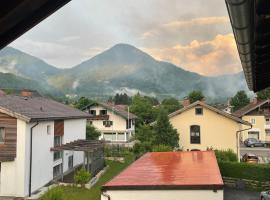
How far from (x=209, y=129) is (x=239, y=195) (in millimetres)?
14787

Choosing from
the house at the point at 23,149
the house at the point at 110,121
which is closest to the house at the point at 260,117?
the house at the point at 110,121

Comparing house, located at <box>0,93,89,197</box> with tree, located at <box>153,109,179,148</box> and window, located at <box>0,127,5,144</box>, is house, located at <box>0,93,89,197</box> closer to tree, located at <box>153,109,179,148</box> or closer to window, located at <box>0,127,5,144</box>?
window, located at <box>0,127,5,144</box>

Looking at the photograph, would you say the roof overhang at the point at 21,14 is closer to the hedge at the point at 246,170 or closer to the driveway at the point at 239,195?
the driveway at the point at 239,195

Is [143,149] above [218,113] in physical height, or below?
below

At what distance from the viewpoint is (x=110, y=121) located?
182 ft

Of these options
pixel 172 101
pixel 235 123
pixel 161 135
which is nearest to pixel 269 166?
pixel 235 123

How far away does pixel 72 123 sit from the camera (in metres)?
33.5

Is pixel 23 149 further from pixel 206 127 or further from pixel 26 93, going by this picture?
pixel 206 127

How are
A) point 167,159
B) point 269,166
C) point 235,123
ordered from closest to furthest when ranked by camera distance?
point 167,159 → point 269,166 → point 235,123

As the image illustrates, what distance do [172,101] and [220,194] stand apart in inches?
3147

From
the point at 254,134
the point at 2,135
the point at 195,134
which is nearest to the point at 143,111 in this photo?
the point at 254,134

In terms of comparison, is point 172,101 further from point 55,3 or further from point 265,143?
point 55,3

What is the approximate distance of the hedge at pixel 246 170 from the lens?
25609 millimetres

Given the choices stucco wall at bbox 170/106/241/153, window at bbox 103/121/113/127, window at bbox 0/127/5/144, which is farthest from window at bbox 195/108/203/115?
window at bbox 0/127/5/144
